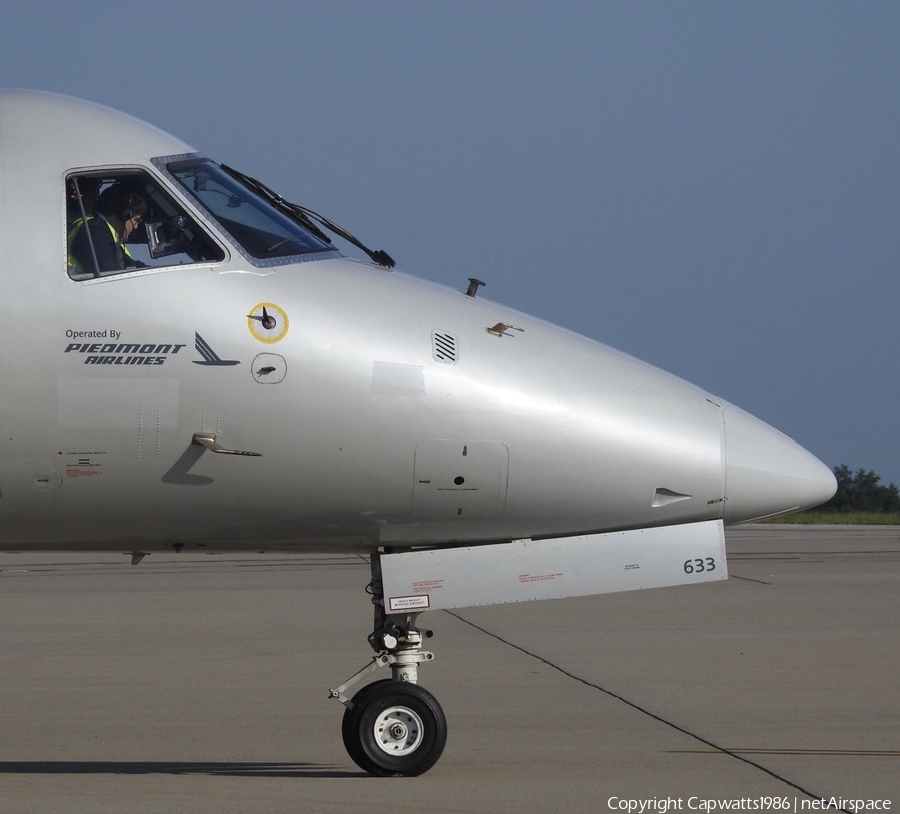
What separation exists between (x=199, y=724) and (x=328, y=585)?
11.0 m

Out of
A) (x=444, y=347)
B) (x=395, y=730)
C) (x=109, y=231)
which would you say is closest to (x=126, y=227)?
(x=109, y=231)

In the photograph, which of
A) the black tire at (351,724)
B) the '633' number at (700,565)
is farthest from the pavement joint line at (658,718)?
the black tire at (351,724)

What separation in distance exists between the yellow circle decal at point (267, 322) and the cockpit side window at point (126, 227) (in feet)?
1.10

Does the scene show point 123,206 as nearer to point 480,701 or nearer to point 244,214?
point 244,214

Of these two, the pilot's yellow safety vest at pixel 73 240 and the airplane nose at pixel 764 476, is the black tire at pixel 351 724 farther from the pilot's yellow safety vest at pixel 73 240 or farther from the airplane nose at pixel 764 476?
the pilot's yellow safety vest at pixel 73 240

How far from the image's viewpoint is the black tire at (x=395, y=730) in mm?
7371

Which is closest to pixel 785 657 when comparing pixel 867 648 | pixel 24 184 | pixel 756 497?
pixel 867 648

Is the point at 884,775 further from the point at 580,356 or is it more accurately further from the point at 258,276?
the point at 258,276

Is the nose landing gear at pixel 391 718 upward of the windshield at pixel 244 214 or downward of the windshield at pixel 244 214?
downward

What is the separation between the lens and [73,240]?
6.62 m

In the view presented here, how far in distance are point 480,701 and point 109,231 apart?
17.5ft

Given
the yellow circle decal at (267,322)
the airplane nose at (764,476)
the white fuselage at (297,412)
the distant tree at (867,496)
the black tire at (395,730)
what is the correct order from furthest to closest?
the distant tree at (867,496) → the black tire at (395,730) → the airplane nose at (764,476) → the yellow circle decal at (267,322) → the white fuselage at (297,412)

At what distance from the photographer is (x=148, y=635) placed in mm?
14992

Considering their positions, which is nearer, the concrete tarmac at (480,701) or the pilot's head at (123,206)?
the pilot's head at (123,206)
